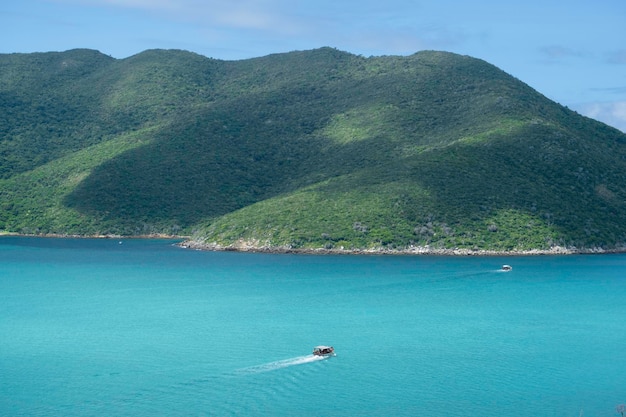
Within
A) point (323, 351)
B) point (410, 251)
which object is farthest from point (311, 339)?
point (410, 251)

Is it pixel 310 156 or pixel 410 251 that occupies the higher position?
pixel 310 156

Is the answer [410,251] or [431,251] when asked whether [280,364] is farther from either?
[431,251]

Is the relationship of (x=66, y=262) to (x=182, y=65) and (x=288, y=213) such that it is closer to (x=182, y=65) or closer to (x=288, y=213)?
(x=288, y=213)

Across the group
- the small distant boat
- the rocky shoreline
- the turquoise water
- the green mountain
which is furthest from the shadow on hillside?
the small distant boat

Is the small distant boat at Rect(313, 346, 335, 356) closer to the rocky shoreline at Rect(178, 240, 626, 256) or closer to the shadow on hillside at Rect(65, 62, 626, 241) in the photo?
the rocky shoreline at Rect(178, 240, 626, 256)

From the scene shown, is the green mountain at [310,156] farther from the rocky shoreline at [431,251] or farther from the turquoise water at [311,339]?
the turquoise water at [311,339]

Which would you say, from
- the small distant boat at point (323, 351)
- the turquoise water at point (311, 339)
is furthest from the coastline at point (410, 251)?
the small distant boat at point (323, 351)

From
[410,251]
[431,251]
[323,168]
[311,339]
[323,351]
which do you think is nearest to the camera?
[323,351]
